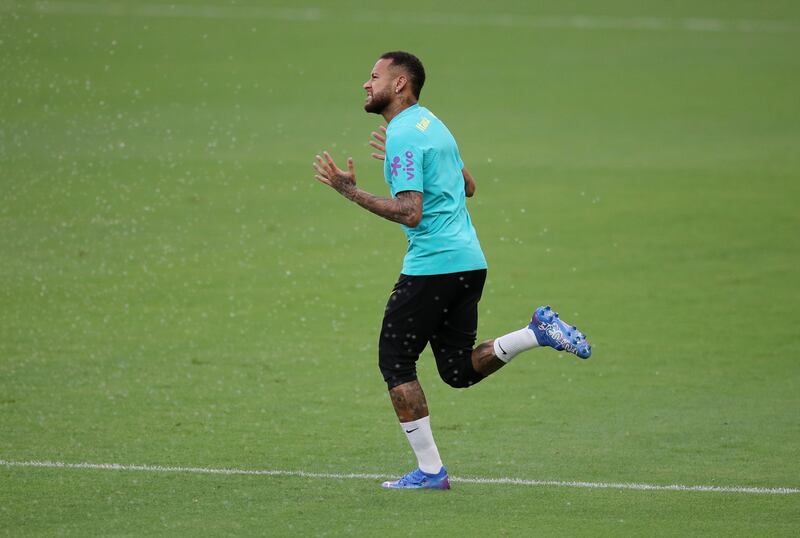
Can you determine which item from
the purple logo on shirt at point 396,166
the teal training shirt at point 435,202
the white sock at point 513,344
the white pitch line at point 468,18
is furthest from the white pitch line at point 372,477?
the white pitch line at point 468,18

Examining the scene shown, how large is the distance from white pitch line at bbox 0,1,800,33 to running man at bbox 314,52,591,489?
26.5m

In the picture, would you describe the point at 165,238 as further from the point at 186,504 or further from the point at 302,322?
the point at 186,504

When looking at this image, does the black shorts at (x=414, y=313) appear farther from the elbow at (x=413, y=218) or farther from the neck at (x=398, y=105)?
the neck at (x=398, y=105)

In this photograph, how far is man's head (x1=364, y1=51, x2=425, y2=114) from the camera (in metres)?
8.81

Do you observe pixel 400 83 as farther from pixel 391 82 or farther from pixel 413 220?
pixel 413 220

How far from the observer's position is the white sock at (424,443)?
8633 mm

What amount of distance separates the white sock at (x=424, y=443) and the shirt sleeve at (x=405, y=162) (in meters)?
1.46

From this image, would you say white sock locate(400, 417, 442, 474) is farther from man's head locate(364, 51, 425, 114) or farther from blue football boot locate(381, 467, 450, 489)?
man's head locate(364, 51, 425, 114)

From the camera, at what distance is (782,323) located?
14.5 meters

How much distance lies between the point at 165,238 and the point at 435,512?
10.4 meters

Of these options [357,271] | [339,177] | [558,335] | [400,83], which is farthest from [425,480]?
[357,271]

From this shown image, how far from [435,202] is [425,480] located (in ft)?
5.82

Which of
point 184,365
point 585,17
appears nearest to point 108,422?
point 184,365

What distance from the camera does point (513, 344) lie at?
886cm
